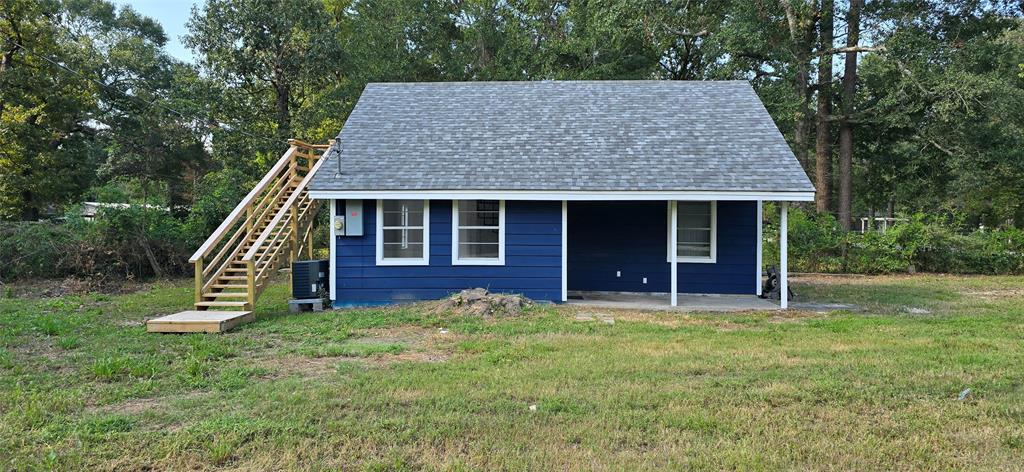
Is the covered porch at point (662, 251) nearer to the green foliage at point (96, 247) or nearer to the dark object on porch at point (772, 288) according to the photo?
the dark object on porch at point (772, 288)

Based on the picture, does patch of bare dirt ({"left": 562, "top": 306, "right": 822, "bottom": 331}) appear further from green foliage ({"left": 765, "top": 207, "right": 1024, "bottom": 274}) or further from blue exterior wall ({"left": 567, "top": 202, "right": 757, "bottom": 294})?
green foliage ({"left": 765, "top": 207, "right": 1024, "bottom": 274})

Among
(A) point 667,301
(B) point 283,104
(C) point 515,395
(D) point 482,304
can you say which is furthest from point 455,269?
(B) point 283,104

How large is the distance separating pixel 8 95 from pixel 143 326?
17490 millimetres

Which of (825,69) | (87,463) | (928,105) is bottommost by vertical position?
(87,463)

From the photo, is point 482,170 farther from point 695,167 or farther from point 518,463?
point 518,463

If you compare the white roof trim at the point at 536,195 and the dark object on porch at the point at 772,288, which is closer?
the white roof trim at the point at 536,195

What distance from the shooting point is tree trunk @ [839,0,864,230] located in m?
21.0

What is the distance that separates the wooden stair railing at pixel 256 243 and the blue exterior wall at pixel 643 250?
552 cm

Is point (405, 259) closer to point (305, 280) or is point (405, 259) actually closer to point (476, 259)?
point (476, 259)

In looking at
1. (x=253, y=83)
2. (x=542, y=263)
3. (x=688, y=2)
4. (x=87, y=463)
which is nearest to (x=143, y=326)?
(x=87, y=463)

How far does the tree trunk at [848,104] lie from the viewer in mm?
21016

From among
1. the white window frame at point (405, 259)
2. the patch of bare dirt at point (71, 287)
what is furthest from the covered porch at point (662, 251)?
the patch of bare dirt at point (71, 287)

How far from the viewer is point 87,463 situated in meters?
3.58

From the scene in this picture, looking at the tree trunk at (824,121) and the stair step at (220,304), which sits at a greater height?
the tree trunk at (824,121)
